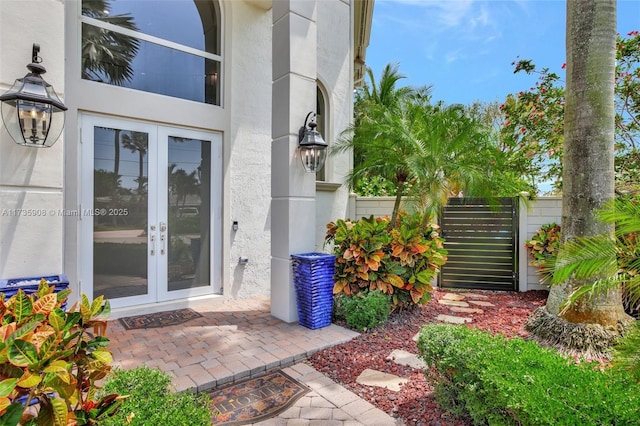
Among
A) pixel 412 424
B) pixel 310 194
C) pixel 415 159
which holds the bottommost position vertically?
pixel 412 424

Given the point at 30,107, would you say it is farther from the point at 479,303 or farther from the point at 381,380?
the point at 479,303

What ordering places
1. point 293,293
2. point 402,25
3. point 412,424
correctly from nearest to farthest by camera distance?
point 412,424 → point 293,293 → point 402,25

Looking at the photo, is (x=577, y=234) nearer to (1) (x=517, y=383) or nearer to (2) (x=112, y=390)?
(1) (x=517, y=383)

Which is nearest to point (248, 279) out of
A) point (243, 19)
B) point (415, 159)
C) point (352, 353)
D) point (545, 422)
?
point (352, 353)

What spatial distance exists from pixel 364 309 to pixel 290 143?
103 inches

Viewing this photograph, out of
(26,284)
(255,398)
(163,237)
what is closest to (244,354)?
(255,398)

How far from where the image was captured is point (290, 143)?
16.8ft

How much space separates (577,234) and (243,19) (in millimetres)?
6347

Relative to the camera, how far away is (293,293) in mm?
5125

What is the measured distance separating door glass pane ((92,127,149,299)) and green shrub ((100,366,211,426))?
3193 millimetres

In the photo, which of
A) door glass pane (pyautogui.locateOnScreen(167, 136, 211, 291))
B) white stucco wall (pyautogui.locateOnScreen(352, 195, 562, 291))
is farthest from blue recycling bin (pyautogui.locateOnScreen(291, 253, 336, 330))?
white stucco wall (pyautogui.locateOnScreen(352, 195, 562, 291))

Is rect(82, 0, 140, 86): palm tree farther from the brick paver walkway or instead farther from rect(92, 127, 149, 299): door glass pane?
the brick paver walkway

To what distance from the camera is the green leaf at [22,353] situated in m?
1.38

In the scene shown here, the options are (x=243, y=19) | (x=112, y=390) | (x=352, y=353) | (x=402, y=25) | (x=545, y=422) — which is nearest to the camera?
(x=545, y=422)
